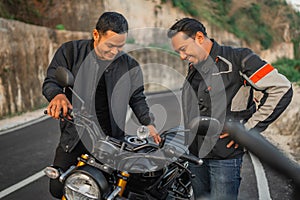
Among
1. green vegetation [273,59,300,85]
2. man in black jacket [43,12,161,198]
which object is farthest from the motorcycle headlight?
green vegetation [273,59,300,85]

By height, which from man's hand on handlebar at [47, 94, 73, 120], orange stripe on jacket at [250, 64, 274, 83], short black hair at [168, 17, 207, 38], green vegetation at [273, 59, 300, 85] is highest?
short black hair at [168, 17, 207, 38]

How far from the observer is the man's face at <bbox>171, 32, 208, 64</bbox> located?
2.80 m

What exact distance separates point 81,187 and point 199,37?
4.48 ft

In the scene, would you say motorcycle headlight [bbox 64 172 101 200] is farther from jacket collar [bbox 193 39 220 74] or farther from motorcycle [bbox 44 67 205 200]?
jacket collar [bbox 193 39 220 74]

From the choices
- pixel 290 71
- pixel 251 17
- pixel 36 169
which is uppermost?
pixel 251 17

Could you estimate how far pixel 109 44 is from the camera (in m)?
3.04

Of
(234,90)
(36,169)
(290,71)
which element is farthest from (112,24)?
(290,71)

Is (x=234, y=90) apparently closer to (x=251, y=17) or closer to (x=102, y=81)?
(x=102, y=81)

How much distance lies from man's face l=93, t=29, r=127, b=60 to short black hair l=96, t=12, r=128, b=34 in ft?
0.11

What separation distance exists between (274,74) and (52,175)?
162 cm

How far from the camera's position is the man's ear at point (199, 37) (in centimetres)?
283

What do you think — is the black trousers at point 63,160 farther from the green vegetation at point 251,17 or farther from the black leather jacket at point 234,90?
the green vegetation at point 251,17

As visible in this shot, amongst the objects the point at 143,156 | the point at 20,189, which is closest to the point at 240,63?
the point at 143,156

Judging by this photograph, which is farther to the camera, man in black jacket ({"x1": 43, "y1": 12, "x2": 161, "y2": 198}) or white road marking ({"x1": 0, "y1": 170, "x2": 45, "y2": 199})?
white road marking ({"x1": 0, "y1": 170, "x2": 45, "y2": 199})
